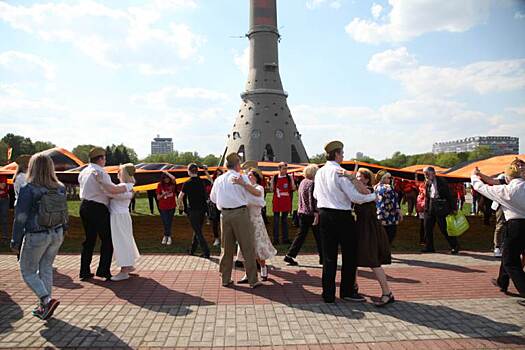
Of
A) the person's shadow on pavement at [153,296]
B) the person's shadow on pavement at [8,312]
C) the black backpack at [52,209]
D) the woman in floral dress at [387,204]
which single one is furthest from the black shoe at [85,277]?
the woman in floral dress at [387,204]

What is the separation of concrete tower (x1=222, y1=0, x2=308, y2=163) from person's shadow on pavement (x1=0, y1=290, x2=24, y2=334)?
4890 centimetres

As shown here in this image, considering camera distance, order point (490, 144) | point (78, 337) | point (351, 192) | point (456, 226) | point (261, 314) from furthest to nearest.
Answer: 1. point (490, 144)
2. point (456, 226)
3. point (351, 192)
4. point (261, 314)
5. point (78, 337)

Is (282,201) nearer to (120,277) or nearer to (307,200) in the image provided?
(307,200)

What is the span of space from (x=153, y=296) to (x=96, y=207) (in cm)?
178

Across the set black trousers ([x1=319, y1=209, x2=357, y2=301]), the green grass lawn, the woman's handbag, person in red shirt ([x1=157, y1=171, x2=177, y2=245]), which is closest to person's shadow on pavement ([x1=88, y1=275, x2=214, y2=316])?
black trousers ([x1=319, y1=209, x2=357, y2=301])

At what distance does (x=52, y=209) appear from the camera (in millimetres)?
4328

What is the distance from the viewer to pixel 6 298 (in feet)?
16.8

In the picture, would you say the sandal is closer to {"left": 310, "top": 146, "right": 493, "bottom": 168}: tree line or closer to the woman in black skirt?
the woman in black skirt

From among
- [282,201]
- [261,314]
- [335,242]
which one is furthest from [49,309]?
[282,201]

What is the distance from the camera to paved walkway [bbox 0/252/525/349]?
12.7 ft

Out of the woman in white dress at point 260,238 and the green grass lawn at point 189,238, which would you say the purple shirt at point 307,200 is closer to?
the woman in white dress at point 260,238

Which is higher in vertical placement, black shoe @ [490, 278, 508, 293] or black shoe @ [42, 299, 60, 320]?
black shoe @ [42, 299, 60, 320]

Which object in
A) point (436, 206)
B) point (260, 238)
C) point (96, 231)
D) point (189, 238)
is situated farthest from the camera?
point (189, 238)

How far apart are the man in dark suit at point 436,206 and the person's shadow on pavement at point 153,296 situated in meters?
5.67
